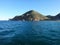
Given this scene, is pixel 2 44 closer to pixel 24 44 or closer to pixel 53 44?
pixel 24 44

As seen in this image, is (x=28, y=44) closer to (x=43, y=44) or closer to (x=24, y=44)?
(x=24, y=44)

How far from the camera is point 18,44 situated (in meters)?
25.1

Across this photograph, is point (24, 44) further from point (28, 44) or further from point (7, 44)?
point (7, 44)

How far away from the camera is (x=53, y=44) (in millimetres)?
24781

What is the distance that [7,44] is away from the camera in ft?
83.6

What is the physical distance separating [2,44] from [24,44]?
162 inches

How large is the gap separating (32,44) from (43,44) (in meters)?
2.06

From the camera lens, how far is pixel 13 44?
2534 centimetres

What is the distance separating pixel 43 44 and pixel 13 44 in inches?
219

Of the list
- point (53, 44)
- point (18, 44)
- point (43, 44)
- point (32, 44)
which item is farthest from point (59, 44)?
point (18, 44)

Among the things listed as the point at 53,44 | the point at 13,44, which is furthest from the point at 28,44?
the point at 53,44

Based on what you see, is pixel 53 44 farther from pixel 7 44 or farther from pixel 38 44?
pixel 7 44

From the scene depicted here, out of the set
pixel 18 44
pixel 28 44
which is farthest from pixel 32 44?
pixel 18 44

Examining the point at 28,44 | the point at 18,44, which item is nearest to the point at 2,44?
the point at 18,44
